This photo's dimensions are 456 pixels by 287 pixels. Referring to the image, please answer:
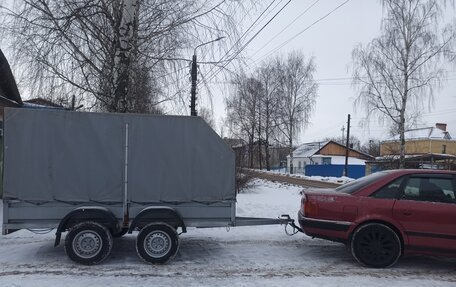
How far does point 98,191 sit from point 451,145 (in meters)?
79.3

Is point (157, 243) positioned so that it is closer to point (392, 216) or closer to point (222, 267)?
point (222, 267)

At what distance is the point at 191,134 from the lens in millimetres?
8031

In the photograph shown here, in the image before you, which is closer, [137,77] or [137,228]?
[137,228]

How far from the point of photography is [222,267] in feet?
24.8

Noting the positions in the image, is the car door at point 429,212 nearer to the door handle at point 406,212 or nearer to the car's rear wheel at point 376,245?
the door handle at point 406,212

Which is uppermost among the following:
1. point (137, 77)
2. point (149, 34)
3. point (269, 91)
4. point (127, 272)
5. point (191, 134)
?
point (269, 91)

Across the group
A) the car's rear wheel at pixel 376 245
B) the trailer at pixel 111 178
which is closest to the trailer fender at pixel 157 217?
the trailer at pixel 111 178

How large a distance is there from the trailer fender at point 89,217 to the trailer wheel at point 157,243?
0.48m

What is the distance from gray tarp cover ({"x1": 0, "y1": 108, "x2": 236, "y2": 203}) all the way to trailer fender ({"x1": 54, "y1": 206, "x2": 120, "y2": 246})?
19 centimetres

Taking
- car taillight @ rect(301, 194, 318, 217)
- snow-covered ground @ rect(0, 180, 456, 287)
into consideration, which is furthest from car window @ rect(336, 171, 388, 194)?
snow-covered ground @ rect(0, 180, 456, 287)

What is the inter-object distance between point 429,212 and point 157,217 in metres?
4.16

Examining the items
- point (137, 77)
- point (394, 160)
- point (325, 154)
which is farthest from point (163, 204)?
point (325, 154)

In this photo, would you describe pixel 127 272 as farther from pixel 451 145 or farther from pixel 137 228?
pixel 451 145

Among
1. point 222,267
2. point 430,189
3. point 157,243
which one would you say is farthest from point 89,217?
point 430,189
